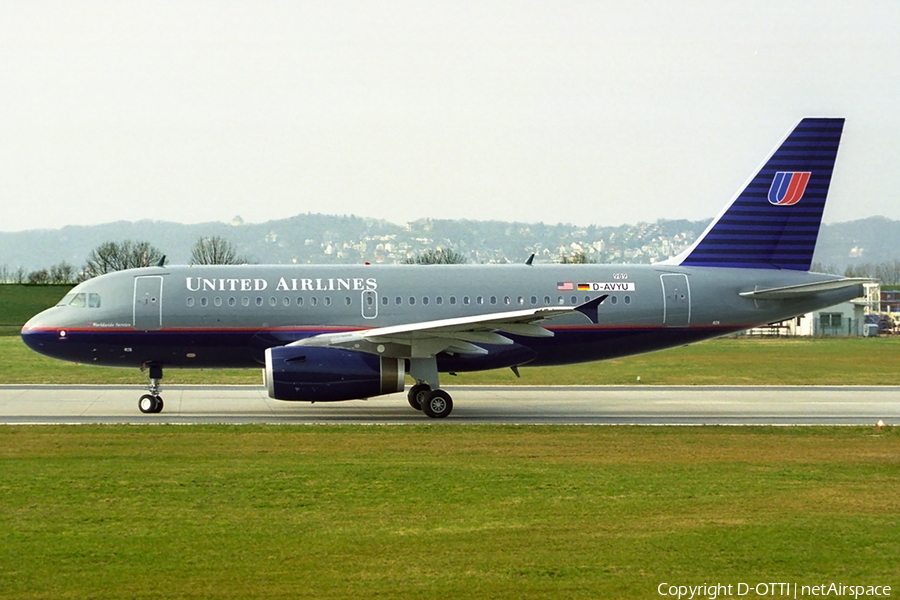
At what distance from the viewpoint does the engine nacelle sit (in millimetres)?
23406

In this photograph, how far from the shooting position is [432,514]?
1295 centimetres

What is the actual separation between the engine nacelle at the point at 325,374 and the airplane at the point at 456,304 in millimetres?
53

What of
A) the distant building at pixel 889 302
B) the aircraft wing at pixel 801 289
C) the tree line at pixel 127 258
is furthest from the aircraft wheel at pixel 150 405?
the distant building at pixel 889 302

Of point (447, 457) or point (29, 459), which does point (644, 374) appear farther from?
point (29, 459)

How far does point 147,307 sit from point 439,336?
719 cm

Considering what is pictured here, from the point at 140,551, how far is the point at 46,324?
16128mm

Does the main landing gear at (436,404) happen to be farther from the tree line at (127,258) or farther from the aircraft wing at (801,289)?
the tree line at (127,258)

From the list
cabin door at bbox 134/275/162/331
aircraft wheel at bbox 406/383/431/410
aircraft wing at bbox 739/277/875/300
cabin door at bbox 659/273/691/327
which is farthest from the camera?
cabin door at bbox 659/273/691/327

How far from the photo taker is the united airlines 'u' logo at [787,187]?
27828mm

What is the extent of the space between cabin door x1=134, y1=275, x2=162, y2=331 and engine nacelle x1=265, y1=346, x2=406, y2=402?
355cm

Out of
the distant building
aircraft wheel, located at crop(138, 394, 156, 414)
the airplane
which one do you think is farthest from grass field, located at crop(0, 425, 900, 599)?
the distant building

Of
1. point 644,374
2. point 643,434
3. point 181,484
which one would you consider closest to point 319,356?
point 643,434

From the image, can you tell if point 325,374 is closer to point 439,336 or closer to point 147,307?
point 439,336

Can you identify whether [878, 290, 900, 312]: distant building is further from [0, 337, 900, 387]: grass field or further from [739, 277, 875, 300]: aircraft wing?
[739, 277, 875, 300]: aircraft wing
